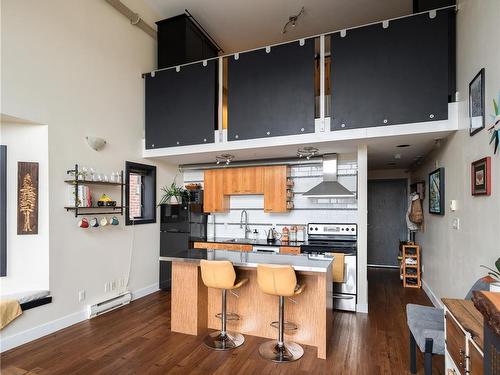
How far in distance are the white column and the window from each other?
11.5 feet

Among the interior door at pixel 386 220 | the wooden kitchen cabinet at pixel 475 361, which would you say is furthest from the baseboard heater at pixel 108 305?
the interior door at pixel 386 220

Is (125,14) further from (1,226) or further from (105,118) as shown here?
(1,226)

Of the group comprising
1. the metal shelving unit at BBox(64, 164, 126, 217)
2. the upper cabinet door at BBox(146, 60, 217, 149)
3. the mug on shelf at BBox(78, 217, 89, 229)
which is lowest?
the mug on shelf at BBox(78, 217, 89, 229)

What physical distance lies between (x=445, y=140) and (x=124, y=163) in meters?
4.63

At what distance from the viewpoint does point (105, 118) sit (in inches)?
167

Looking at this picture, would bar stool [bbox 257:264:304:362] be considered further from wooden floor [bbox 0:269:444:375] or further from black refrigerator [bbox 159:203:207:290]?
black refrigerator [bbox 159:203:207:290]

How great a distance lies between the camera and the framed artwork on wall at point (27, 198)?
3316 millimetres

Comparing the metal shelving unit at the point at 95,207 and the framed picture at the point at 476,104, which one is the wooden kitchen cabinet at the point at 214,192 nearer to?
the metal shelving unit at the point at 95,207

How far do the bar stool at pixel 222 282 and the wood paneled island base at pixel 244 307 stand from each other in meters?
0.22

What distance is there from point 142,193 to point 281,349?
3558mm

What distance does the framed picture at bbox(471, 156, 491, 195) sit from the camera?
230 centimetres

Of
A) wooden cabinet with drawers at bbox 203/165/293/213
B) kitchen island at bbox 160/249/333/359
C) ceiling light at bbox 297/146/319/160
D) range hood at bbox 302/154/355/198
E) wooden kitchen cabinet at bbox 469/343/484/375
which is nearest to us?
wooden kitchen cabinet at bbox 469/343/484/375

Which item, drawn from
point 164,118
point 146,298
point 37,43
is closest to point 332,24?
point 164,118

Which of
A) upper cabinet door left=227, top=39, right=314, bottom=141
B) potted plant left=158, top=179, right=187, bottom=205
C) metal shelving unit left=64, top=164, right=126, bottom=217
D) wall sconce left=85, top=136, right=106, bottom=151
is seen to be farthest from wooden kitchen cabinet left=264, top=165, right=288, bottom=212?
wall sconce left=85, top=136, right=106, bottom=151
